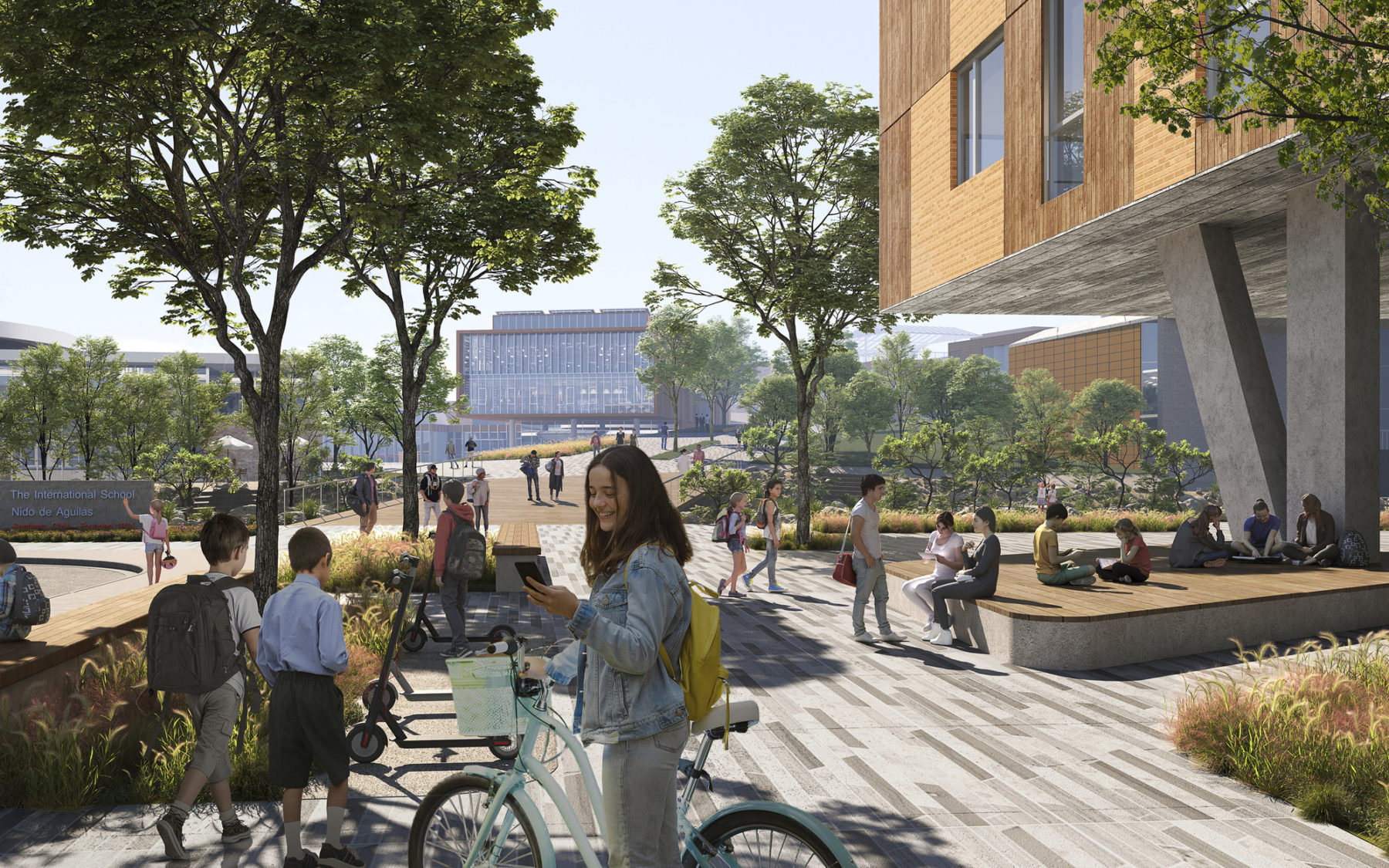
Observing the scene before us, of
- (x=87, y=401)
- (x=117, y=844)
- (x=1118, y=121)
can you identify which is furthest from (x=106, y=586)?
(x=87, y=401)

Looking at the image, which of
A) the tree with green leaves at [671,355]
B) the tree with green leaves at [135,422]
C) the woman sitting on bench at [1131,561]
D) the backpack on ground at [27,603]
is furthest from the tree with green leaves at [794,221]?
the tree with green leaves at [671,355]

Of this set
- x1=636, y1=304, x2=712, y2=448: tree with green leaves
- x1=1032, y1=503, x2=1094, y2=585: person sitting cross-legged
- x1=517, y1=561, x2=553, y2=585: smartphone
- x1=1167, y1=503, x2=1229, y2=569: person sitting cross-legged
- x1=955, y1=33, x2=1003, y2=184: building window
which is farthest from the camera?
x1=636, y1=304, x2=712, y2=448: tree with green leaves

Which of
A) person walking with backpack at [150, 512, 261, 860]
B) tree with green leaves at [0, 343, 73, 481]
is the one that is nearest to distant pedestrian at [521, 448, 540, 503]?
tree with green leaves at [0, 343, 73, 481]

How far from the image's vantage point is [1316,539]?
12648mm

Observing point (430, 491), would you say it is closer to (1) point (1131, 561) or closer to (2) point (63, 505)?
(2) point (63, 505)

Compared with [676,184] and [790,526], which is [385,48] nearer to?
[676,184]

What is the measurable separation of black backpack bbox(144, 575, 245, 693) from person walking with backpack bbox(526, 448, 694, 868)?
9.30 ft

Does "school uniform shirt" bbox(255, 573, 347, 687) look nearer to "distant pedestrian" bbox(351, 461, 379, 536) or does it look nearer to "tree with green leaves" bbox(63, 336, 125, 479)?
"distant pedestrian" bbox(351, 461, 379, 536)

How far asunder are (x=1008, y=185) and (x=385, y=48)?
1108 centimetres

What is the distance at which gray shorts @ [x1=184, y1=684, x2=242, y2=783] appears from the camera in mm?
4570

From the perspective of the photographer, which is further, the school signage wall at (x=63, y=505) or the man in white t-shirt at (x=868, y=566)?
the school signage wall at (x=63, y=505)

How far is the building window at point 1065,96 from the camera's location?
14008 millimetres

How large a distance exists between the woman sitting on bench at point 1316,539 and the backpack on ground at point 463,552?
38.1 feet

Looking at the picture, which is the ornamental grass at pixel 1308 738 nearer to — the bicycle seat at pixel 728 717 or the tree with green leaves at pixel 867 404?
the bicycle seat at pixel 728 717
